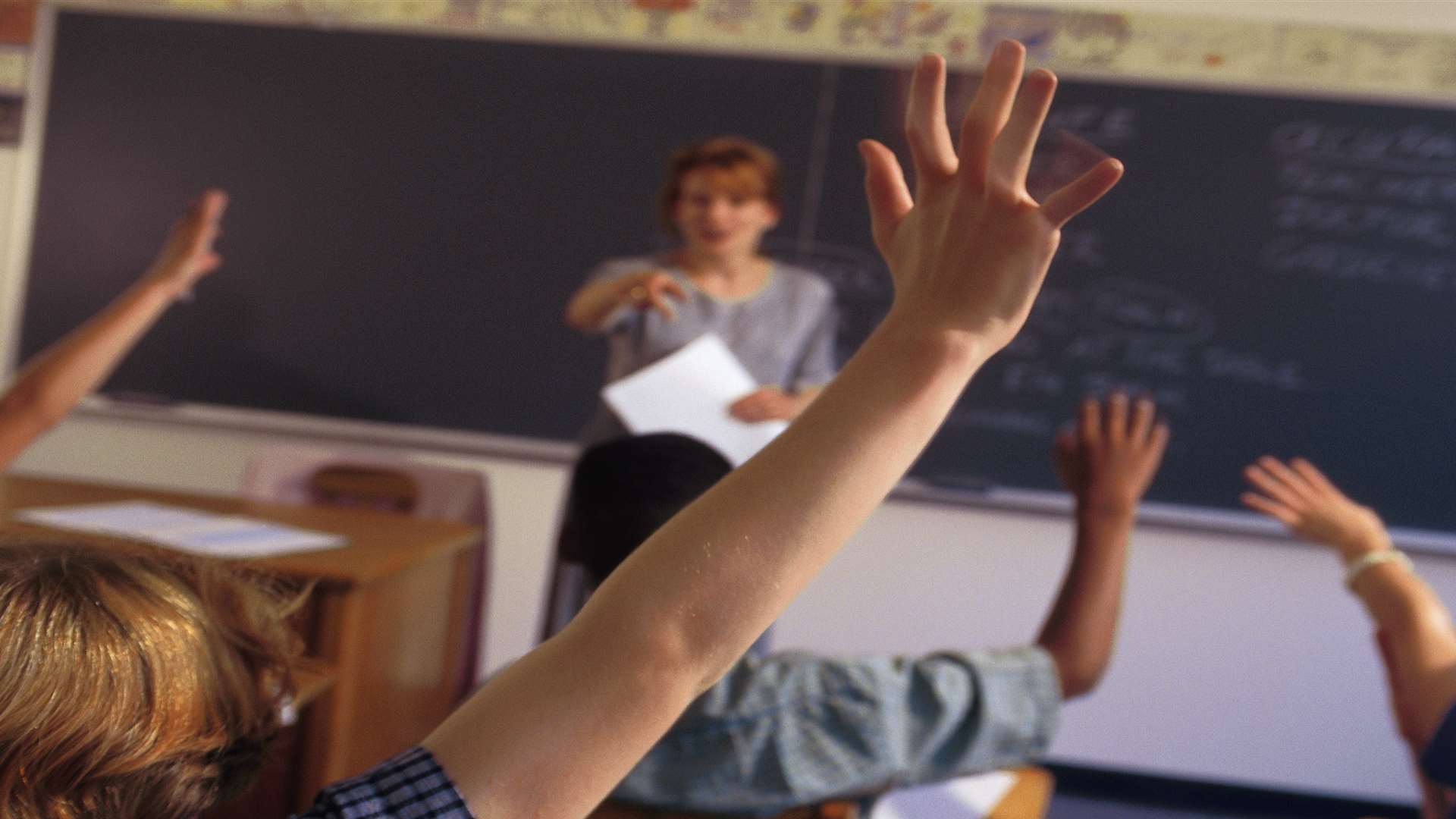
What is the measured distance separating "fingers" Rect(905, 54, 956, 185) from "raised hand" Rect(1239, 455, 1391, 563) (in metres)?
0.88

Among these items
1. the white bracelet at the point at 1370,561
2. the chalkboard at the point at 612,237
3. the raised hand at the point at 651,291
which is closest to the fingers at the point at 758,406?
the raised hand at the point at 651,291

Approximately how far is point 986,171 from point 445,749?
0.35 metres

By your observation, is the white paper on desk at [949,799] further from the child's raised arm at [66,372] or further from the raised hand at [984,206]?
the child's raised arm at [66,372]

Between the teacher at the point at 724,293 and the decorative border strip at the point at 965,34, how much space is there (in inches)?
31.2

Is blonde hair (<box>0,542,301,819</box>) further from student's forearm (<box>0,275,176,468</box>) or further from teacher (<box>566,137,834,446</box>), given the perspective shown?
teacher (<box>566,137,834,446</box>)

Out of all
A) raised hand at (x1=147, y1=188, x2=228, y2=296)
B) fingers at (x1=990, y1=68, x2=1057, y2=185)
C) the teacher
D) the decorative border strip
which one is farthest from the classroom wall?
fingers at (x1=990, y1=68, x2=1057, y2=185)

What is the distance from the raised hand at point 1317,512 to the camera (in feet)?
4.24

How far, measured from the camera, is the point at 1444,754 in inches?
40.6

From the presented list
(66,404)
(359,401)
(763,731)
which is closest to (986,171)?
(763,731)

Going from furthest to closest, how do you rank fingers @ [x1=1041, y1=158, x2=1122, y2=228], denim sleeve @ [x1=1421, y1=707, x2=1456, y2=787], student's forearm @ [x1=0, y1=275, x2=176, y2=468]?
student's forearm @ [x1=0, y1=275, x2=176, y2=468] < denim sleeve @ [x1=1421, y1=707, x2=1456, y2=787] < fingers @ [x1=1041, y1=158, x2=1122, y2=228]

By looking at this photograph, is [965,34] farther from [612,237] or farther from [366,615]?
[366,615]

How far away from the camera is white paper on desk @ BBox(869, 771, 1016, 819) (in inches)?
49.9

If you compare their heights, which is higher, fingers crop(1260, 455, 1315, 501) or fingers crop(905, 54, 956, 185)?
fingers crop(905, 54, 956, 185)

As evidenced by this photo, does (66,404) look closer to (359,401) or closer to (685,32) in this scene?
(359,401)
